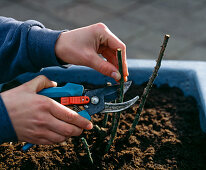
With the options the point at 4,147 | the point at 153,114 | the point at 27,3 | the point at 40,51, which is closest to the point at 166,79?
the point at 153,114

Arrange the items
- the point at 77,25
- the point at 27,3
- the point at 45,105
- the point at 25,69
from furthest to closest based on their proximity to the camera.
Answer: the point at 27,3, the point at 77,25, the point at 25,69, the point at 45,105

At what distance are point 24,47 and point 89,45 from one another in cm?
26

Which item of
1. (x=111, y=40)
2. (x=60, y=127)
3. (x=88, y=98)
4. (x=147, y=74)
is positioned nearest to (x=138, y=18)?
(x=147, y=74)

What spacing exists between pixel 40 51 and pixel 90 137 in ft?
1.34

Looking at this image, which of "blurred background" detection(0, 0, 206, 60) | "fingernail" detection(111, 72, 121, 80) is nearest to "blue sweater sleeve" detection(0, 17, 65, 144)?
"fingernail" detection(111, 72, 121, 80)

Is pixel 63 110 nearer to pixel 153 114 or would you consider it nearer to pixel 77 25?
pixel 153 114

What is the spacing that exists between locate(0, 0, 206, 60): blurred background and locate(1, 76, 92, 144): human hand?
151cm

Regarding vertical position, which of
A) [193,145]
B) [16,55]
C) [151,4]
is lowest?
[193,145]

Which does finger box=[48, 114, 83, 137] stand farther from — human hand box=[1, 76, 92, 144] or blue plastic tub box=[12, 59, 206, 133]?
blue plastic tub box=[12, 59, 206, 133]

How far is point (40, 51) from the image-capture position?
3.28ft

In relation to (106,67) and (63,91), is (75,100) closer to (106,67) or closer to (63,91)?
(63,91)

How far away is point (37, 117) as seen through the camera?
807 millimetres

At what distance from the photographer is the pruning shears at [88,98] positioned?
0.89 metres

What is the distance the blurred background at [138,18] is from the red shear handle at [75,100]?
1.42 metres
